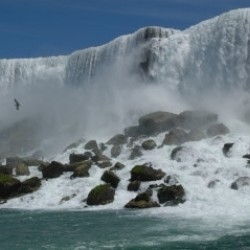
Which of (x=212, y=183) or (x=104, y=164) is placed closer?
(x=212, y=183)

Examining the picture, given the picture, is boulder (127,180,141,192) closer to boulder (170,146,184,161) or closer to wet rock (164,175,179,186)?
wet rock (164,175,179,186)

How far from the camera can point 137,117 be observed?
47625 millimetres

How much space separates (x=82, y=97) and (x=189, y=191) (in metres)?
30.8

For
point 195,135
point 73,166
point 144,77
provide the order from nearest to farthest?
point 73,166, point 195,135, point 144,77

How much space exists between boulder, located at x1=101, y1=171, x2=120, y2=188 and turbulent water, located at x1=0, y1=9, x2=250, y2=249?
13.6 inches

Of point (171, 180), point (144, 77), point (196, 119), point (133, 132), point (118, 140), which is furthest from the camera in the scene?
point (144, 77)

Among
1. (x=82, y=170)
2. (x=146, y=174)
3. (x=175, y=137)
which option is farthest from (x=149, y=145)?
(x=146, y=174)

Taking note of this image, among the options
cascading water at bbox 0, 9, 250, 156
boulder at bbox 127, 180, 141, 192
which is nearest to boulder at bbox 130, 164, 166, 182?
boulder at bbox 127, 180, 141, 192

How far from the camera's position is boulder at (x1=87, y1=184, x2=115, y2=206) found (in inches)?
1099

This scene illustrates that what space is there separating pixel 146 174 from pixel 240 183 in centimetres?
455

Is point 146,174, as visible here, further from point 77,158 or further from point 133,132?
point 133,132

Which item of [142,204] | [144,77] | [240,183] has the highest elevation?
[144,77]

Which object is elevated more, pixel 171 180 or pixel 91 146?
pixel 91 146

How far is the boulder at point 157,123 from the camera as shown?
4050cm
